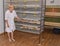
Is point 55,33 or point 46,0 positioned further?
point 46,0

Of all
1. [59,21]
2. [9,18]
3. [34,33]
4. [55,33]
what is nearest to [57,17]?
A: [59,21]

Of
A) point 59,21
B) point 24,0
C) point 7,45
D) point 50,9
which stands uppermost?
point 24,0

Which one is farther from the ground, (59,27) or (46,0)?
(46,0)

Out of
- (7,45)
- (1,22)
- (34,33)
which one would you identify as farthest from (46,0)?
(7,45)

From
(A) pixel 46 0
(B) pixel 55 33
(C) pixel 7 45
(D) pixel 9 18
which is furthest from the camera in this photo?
(A) pixel 46 0

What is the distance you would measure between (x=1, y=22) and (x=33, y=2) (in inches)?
54.5

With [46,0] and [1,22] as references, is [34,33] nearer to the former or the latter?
[1,22]

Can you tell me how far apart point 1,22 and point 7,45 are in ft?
4.58

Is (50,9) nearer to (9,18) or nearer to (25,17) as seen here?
(25,17)

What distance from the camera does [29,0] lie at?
480cm

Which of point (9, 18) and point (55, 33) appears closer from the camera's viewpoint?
point (9, 18)

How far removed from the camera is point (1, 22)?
4.90 meters

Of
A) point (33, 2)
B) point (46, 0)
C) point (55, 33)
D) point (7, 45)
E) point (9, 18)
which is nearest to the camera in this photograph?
point (7, 45)

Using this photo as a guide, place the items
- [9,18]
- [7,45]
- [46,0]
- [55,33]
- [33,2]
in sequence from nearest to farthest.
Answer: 1. [7,45]
2. [9,18]
3. [33,2]
4. [55,33]
5. [46,0]
